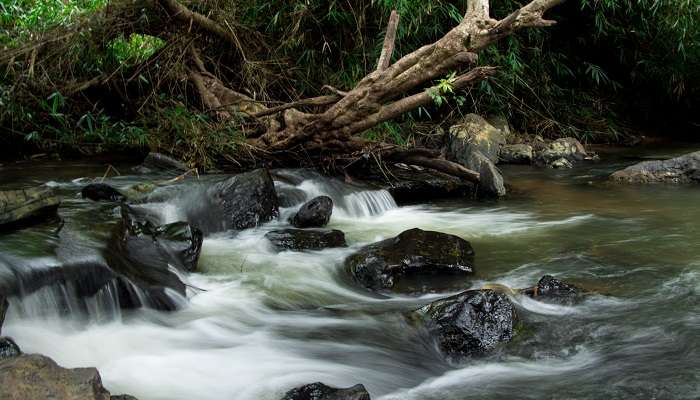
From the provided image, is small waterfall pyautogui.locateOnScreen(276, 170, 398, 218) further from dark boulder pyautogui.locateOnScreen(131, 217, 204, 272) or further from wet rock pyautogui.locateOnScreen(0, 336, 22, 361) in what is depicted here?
wet rock pyautogui.locateOnScreen(0, 336, 22, 361)

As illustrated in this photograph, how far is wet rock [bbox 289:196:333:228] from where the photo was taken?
6.18 meters

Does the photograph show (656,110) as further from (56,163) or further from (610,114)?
(56,163)

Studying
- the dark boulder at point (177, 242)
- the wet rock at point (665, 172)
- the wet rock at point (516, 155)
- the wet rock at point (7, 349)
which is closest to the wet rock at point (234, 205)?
the dark boulder at point (177, 242)

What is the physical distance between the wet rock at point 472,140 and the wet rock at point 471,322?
5146 mm

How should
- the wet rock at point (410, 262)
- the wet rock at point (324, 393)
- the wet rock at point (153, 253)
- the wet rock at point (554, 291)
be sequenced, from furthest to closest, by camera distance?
the wet rock at point (410, 262), the wet rock at point (554, 291), the wet rock at point (153, 253), the wet rock at point (324, 393)

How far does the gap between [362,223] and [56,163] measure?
361cm

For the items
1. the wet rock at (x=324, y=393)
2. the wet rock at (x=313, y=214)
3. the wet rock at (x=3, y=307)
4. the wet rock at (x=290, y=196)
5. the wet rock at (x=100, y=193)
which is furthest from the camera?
the wet rock at (x=290, y=196)

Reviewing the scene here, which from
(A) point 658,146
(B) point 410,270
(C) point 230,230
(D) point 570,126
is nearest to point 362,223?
(C) point 230,230

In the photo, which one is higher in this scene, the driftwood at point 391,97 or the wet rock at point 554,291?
the driftwood at point 391,97

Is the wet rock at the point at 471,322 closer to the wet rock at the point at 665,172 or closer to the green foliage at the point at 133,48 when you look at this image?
the wet rock at the point at 665,172

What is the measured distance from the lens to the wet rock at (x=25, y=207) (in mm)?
4273

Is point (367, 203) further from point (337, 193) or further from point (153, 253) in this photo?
point (153, 253)

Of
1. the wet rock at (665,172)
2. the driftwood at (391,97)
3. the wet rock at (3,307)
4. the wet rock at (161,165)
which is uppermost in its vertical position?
the driftwood at (391,97)

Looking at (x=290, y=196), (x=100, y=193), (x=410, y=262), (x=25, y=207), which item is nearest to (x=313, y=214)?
(x=290, y=196)
